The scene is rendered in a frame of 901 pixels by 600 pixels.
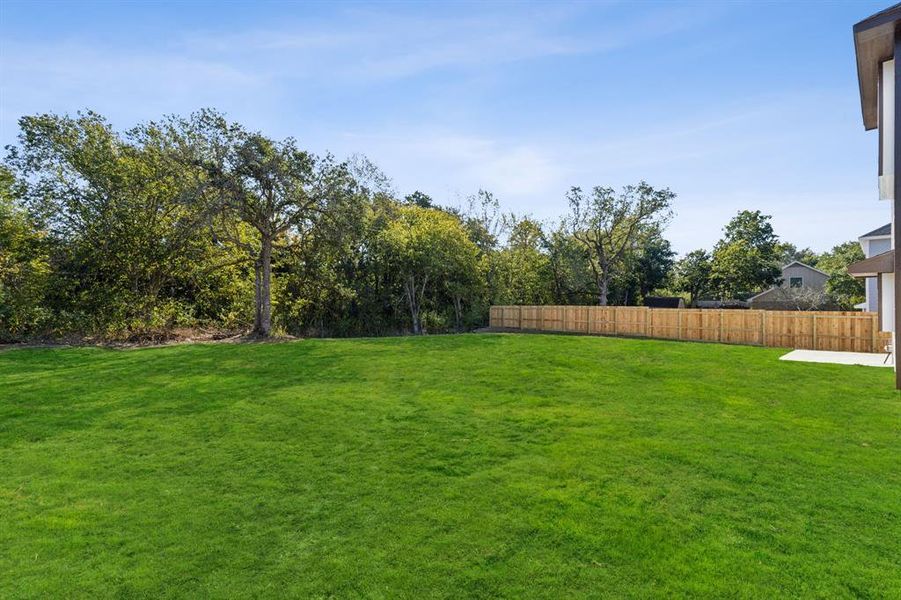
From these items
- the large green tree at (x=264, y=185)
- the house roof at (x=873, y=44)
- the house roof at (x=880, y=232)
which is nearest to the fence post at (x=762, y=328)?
the house roof at (x=880, y=232)

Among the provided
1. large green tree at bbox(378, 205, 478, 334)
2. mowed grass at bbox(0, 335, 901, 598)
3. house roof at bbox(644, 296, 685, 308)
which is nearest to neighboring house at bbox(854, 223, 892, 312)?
mowed grass at bbox(0, 335, 901, 598)

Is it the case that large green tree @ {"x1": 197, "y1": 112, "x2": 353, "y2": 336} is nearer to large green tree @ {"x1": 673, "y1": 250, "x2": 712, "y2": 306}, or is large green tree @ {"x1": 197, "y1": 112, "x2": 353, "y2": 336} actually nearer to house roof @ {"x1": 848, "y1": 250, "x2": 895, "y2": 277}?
house roof @ {"x1": 848, "y1": 250, "x2": 895, "y2": 277}

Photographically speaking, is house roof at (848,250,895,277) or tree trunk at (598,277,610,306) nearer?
house roof at (848,250,895,277)

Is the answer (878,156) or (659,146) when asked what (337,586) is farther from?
(659,146)

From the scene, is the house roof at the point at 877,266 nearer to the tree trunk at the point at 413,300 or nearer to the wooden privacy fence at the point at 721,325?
the wooden privacy fence at the point at 721,325

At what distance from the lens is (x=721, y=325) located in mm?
17047

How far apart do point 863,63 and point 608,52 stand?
486 cm

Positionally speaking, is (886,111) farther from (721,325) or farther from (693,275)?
(693,275)

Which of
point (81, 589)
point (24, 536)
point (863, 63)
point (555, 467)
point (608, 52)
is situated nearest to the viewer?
point (81, 589)

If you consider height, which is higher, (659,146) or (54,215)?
(659,146)

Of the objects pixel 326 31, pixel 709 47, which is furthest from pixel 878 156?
pixel 326 31

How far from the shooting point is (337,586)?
2.94m

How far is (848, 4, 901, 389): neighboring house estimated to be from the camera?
7.36 m

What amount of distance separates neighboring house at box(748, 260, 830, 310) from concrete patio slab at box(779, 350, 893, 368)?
2146cm
